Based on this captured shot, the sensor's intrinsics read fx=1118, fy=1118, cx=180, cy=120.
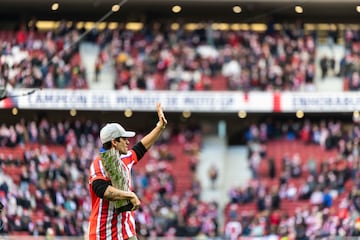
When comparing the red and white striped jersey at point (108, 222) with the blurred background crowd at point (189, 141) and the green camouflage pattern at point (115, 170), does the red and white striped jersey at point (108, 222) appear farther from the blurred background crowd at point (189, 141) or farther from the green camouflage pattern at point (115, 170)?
the blurred background crowd at point (189, 141)

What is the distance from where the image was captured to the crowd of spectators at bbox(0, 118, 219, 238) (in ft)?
85.5

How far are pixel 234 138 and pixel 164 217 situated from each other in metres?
7.08

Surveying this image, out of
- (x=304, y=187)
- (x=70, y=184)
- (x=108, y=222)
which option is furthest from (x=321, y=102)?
(x=108, y=222)

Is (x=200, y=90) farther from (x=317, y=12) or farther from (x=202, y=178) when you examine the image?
(x=317, y=12)

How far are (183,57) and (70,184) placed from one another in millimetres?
7220

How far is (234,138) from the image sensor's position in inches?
1346

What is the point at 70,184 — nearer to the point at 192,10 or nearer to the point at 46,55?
the point at 46,55

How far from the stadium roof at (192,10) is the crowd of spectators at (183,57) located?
686 millimetres

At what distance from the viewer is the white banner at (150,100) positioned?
3262 centimetres

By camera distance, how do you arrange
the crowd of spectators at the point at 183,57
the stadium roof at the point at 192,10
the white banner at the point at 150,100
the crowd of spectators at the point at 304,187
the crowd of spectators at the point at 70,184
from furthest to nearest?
1. the stadium roof at the point at 192,10
2. the crowd of spectators at the point at 183,57
3. the white banner at the point at 150,100
4. the crowd of spectators at the point at 304,187
5. the crowd of spectators at the point at 70,184

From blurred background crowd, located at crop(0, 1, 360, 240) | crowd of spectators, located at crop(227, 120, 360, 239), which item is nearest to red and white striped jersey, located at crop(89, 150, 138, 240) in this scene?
crowd of spectators, located at crop(227, 120, 360, 239)

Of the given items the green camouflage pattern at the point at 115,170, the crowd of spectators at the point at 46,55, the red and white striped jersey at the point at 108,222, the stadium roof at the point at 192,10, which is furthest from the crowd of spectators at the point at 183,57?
the green camouflage pattern at the point at 115,170

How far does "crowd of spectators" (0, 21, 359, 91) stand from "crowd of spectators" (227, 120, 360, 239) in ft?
4.51

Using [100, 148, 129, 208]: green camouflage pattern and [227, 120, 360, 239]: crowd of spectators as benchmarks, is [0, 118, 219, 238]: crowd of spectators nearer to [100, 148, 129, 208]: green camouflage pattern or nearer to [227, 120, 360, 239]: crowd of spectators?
[227, 120, 360, 239]: crowd of spectators
